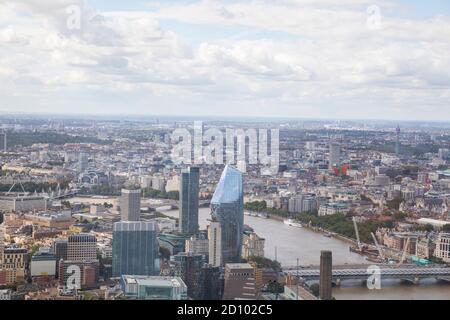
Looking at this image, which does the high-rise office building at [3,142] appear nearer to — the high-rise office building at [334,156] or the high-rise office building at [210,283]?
the high-rise office building at [334,156]

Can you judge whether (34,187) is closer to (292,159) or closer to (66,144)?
(66,144)

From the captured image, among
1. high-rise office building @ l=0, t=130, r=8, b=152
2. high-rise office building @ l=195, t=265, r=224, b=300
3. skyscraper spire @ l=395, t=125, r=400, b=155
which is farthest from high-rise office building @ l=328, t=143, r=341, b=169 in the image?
high-rise office building @ l=195, t=265, r=224, b=300

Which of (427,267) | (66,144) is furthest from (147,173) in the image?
(427,267)

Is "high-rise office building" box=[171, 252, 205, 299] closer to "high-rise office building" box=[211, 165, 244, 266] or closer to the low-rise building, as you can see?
the low-rise building

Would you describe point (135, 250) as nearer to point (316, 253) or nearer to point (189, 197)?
point (316, 253)

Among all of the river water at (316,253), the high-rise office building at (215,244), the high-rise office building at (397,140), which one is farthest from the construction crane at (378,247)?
the high-rise office building at (215,244)

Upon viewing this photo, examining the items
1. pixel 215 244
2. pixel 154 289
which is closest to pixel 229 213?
pixel 215 244
